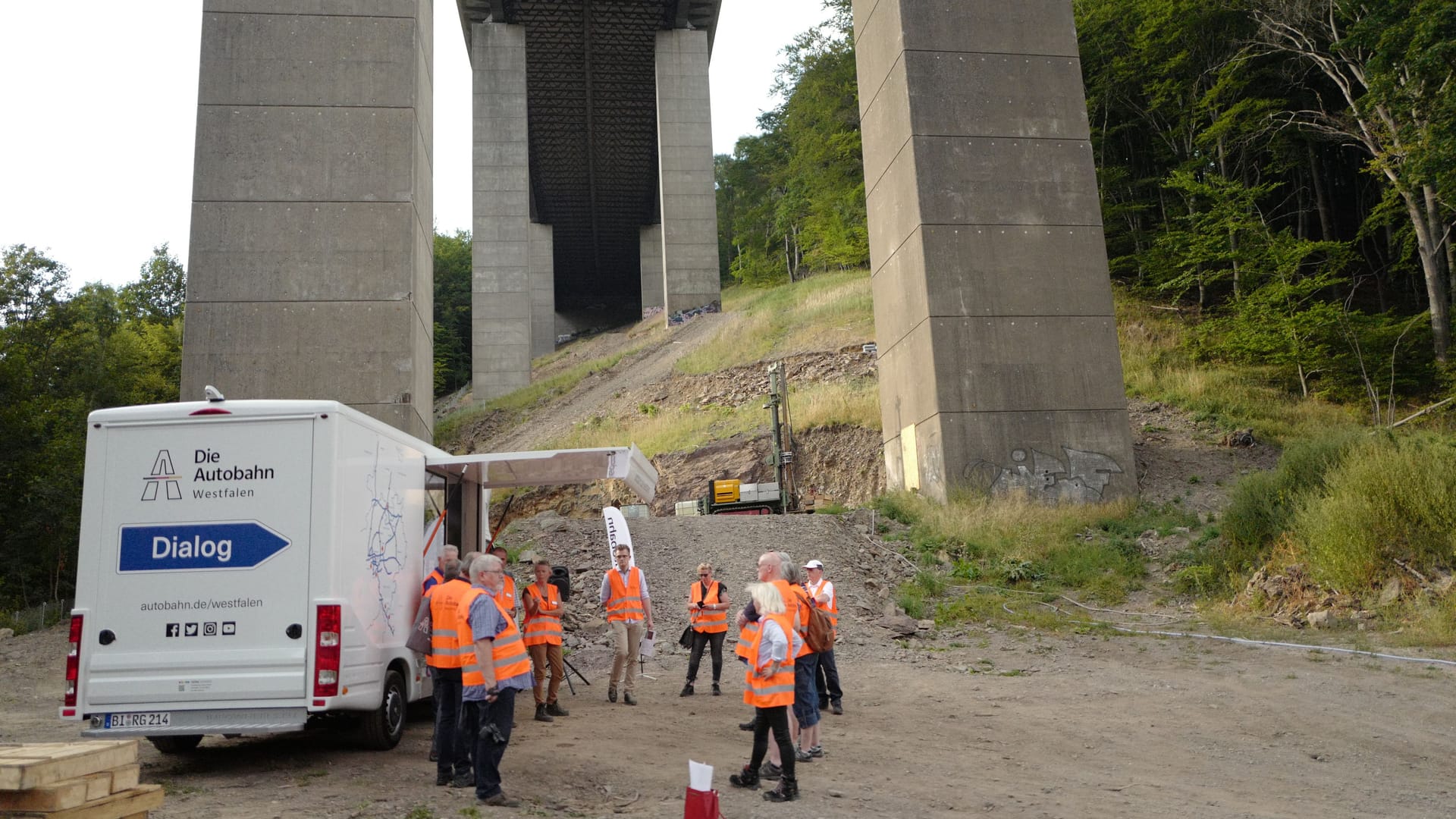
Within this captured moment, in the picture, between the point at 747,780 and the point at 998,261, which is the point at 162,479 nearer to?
the point at 747,780

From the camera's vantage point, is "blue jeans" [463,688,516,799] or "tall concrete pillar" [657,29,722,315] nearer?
"blue jeans" [463,688,516,799]

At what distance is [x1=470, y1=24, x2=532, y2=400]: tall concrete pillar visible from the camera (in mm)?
45094

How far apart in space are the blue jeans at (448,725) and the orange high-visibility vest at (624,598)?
3.67 meters

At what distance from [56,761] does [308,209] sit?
48.6 ft

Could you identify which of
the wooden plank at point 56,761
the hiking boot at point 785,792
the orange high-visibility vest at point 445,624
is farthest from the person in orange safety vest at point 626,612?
the wooden plank at point 56,761

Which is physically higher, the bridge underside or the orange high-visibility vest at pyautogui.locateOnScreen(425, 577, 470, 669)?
the bridge underside

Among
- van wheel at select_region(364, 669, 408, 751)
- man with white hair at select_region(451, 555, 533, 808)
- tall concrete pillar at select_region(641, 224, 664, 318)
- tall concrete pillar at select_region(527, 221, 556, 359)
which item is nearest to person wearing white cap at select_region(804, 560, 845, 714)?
van wheel at select_region(364, 669, 408, 751)

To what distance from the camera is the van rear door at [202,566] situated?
23.1 ft

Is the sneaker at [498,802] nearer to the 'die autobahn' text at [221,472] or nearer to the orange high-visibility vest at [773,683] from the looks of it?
the orange high-visibility vest at [773,683]

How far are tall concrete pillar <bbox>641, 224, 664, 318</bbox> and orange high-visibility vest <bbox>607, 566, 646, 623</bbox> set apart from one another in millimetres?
47860

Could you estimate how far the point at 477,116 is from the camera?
46094mm

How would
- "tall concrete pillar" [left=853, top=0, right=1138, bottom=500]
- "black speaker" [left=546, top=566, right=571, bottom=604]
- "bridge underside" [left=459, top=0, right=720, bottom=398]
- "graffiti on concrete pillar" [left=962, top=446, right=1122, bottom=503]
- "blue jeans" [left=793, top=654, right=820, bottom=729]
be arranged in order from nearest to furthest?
"blue jeans" [left=793, top=654, right=820, bottom=729] < "black speaker" [left=546, top=566, right=571, bottom=604] < "graffiti on concrete pillar" [left=962, top=446, right=1122, bottom=503] < "tall concrete pillar" [left=853, top=0, right=1138, bottom=500] < "bridge underside" [left=459, top=0, right=720, bottom=398]

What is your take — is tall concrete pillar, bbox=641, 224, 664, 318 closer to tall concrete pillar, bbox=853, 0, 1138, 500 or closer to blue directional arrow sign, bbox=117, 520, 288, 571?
tall concrete pillar, bbox=853, 0, 1138, 500

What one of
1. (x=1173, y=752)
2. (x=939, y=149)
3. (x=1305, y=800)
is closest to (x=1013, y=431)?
(x=939, y=149)
